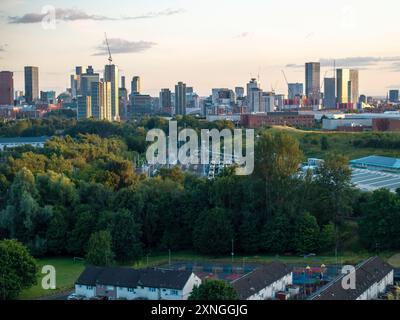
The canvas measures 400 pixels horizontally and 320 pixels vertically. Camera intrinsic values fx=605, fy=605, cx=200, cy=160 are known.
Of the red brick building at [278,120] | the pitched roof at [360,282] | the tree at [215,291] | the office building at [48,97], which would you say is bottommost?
the pitched roof at [360,282]

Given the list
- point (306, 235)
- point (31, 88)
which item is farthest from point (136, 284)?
point (31, 88)

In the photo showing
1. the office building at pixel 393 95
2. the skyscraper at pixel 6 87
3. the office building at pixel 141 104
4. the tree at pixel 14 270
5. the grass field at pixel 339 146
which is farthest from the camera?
the office building at pixel 393 95

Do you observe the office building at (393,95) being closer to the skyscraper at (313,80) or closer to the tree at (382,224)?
the skyscraper at (313,80)

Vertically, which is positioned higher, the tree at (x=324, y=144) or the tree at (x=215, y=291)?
the tree at (x=324, y=144)

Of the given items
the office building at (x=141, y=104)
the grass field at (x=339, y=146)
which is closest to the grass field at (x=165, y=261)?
the grass field at (x=339, y=146)

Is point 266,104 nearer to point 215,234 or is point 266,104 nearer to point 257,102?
point 257,102

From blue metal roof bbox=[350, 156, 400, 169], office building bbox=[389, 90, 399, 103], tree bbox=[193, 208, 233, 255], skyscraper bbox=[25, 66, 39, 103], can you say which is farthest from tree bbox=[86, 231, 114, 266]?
office building bbox=[389, 90, 399, 103]
